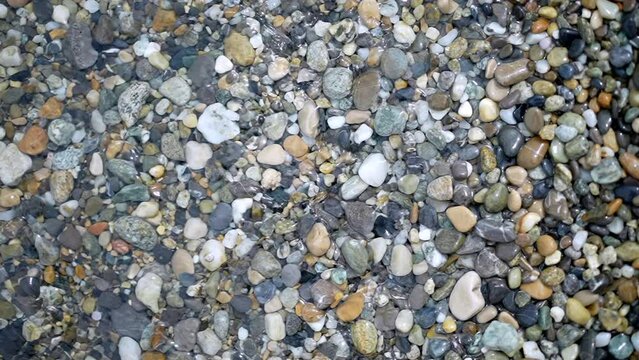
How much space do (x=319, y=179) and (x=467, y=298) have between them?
1.47 ft

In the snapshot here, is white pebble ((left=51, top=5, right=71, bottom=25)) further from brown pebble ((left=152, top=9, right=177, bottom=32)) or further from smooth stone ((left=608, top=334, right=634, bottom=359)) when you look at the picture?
smooth stone ((left=608, top=334, right=634, bottom=359))

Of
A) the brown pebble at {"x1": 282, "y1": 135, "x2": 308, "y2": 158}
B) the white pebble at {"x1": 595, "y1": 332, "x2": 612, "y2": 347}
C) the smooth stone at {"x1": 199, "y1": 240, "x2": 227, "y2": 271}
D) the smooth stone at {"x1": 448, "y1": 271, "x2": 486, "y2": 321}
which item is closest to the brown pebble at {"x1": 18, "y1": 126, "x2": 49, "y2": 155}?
the smooth stone at {"x1": 199, "y1": 240, "x2": 227, "y2": 271}

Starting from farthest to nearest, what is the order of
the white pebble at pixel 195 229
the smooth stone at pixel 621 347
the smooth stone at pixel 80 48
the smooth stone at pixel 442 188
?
the smooth stone at pixel 80 48 < the white pebble at pixel 195 229 < the smooth stone at pixel 442 188 < the smooth stone at pixel 621 347

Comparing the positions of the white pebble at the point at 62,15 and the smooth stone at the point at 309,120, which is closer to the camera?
the smooth stone at the point at 309,120

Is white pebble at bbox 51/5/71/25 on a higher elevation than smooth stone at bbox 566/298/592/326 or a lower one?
higher

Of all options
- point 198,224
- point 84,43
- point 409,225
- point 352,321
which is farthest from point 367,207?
point 84,43

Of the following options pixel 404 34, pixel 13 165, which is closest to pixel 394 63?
pixel 404 34

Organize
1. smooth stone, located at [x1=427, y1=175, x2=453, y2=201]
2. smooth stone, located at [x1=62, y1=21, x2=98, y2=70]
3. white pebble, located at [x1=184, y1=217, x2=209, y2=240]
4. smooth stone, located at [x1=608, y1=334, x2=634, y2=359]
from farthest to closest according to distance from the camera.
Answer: smooth stone, located at [x1=62, y1=21, x2=98, y2=70], white pebble, located at [x1=184, y1=217, x2=209, y2=240], smooth stone, located at [x1=427, y1=175, x2=453, y2=201], smooth stone, located at [x1=608, y1=334, x2=634, y2=359]

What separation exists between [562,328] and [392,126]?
606 millimetres

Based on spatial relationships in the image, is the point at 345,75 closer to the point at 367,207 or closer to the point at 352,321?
the point at 367,207

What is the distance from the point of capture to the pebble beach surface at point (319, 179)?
1.66 m

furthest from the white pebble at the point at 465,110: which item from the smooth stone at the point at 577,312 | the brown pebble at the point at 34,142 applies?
the brown pebble at the point at 34,142

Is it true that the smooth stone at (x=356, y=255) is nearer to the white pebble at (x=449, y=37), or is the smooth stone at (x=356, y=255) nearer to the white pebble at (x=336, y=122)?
the white pebble at (x=336, y=122)

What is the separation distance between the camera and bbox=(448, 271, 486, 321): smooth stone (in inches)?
65.8
